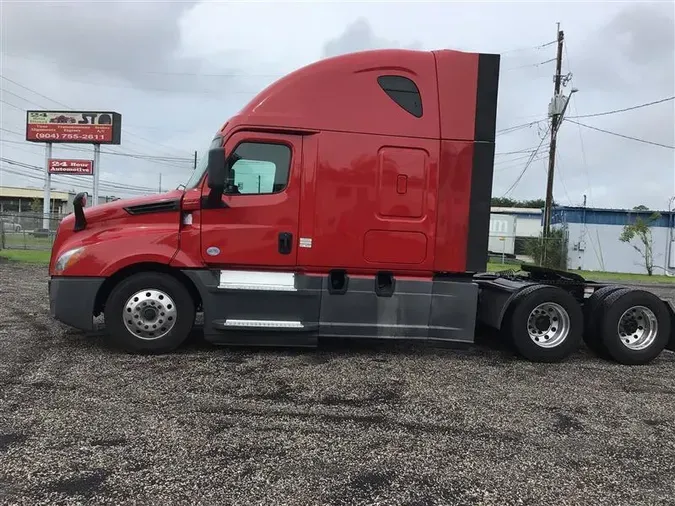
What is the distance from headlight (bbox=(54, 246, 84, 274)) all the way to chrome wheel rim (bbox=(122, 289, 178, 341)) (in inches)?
29.8

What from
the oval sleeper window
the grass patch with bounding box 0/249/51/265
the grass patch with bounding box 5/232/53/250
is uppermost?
the oval sleeper window

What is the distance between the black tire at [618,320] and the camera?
667 cm

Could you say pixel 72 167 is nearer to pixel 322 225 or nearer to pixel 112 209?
pixel 112 209

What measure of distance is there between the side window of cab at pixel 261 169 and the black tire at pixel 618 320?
429 centimetres

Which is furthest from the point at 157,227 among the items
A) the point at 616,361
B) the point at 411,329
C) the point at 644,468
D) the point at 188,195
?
the point at 616,361

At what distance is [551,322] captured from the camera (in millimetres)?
6676

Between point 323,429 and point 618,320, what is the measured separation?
439 centimetres

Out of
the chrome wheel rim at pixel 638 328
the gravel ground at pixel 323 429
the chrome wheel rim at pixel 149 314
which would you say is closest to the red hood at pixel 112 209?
the chrome wheel rim at pixel 149 314

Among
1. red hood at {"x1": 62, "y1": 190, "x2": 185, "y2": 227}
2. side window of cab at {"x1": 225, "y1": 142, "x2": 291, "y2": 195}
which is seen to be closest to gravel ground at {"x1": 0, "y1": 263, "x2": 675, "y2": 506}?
red hood at {"x1": 62, "y1": 190, "x2": 185, "y2": 227}

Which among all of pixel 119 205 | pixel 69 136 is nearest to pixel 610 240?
pixel 119 205

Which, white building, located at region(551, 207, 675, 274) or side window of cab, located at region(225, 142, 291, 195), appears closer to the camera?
side window of cab, located at region(225, 142, 291, 195)

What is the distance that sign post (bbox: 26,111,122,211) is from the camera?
46000mm

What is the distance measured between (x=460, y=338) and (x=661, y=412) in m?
2.15

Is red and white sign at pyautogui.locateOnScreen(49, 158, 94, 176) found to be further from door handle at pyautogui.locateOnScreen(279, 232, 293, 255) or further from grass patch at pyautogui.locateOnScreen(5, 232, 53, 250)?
door handle at pyautogui.locateOnScreen(279, 232, 293, 255)
